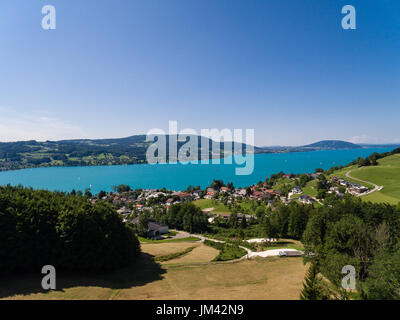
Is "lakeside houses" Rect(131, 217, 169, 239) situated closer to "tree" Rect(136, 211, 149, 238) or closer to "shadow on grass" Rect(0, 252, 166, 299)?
"tree" Rect(136, 211, 149, 238)

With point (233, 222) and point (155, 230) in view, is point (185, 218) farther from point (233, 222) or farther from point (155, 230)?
point (233, 222)

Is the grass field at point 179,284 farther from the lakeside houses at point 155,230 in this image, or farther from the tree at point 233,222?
the tree at point 233,222

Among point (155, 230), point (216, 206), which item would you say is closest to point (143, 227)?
point (155, 230)

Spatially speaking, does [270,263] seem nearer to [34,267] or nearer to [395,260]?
[395,260]

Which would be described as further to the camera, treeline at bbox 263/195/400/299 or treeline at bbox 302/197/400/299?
treeline at bbox 263/195/400/299

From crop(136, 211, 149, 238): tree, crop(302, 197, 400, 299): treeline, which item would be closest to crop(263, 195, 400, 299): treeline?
crop(302, 197, 400, 299): treeline

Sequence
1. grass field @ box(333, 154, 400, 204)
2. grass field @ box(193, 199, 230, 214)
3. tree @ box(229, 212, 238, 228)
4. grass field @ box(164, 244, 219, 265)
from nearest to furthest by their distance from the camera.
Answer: grass field @ box(164, 244, 219, 265)
tree @ box(229, 212, 238, 228)
grass field @ box(333, 154, 400, 204)
grass field @ box(193, 199, 230, 214)

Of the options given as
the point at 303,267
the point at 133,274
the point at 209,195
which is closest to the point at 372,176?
the point at 209,195
